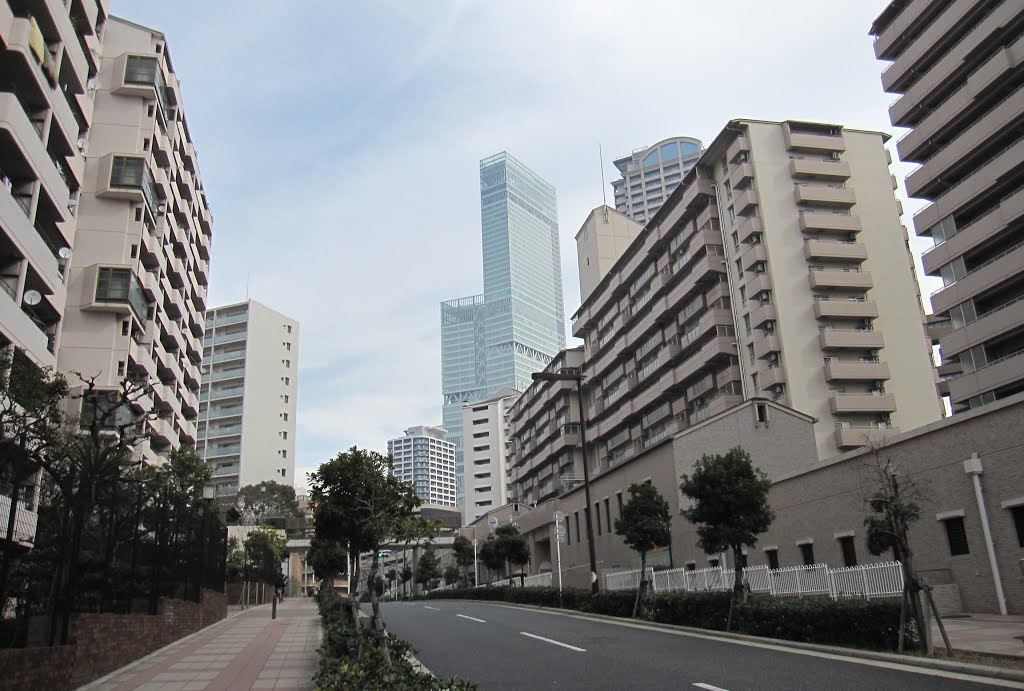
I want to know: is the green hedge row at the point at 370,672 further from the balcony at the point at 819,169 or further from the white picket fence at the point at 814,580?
the balcony at the point at 819,169

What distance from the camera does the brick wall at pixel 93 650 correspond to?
11.4 metres

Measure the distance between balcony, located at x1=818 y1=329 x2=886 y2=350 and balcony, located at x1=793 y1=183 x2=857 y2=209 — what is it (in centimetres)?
978

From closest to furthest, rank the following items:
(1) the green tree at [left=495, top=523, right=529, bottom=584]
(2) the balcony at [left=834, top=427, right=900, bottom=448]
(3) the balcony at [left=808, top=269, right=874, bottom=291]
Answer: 1. (2) the balcony at [left=834, top=427, right=900, bottom=448]
2. (3) the balcony at [left=808, top=269, right=874, bottom=291]
3. (1) the green tree at [left=495, top=523, right=529, bottom=584]

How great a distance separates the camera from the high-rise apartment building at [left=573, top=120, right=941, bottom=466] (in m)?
54.6

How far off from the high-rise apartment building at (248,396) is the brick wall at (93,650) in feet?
295

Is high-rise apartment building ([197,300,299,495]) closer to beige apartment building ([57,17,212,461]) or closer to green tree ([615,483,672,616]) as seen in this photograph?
beige apartment building ([57,17,212,461])

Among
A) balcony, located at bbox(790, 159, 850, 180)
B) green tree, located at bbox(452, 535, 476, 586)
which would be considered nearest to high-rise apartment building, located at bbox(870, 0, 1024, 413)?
balcony, located at bbox(790, 159, 850, 180)

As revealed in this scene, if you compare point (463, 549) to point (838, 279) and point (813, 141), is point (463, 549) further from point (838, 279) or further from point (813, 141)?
point (813, 141)

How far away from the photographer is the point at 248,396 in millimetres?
111625

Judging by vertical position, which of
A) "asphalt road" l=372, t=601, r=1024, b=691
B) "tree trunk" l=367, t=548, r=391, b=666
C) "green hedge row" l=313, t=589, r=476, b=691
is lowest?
"asphalt road" l=372, t=601, r=1024, b=691

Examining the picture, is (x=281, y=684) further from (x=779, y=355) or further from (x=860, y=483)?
(x=779, y=355)

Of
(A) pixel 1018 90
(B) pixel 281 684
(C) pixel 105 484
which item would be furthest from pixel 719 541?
(A) pixel 1018 90

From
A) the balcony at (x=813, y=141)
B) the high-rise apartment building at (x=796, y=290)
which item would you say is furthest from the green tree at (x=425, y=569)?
the balcony at (x=813, y=141)

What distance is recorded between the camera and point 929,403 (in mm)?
55312
